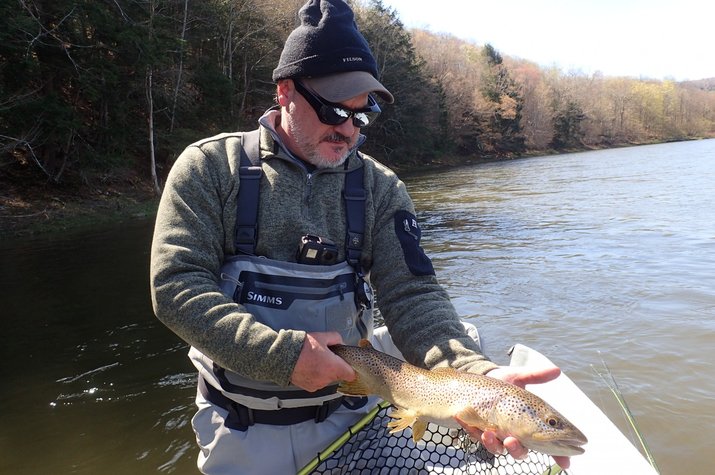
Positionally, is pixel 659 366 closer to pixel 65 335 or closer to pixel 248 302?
pixel 248 302

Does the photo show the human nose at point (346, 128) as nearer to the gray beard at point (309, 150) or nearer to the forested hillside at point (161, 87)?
the gray beard at point (309, 150)

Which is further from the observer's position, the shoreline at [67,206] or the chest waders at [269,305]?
the shoreline at [67,206]

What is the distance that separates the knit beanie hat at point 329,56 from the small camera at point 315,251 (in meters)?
0.65

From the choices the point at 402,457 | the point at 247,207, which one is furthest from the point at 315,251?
the point at 402,457

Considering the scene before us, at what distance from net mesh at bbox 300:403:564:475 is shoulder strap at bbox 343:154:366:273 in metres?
0.74

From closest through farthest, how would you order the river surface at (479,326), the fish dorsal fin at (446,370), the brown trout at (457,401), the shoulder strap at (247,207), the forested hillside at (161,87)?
the brown trout at (457,401) < the fish dorsal fin at (446,370) < the shoulder strap at (247,207) < the river surface at (479,326) < the forested hillside at (161,87)

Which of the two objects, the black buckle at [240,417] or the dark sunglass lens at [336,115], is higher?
the dark sunglass lens at [336,115]

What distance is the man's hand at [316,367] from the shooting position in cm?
201

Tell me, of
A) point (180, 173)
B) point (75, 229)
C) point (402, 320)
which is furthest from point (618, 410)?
point (75, 229)

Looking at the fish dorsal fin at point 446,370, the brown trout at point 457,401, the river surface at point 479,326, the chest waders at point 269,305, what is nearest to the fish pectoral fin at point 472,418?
the brown trout at point 457,401

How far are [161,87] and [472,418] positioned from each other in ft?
78.4

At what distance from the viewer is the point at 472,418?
6.77ft

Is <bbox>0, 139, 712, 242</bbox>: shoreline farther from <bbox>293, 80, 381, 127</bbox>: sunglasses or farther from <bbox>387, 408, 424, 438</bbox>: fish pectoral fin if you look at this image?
<bbox>387, 408, 424, 438</bbox>: fish pectoral fin

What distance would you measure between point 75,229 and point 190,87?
1280 centimetres
